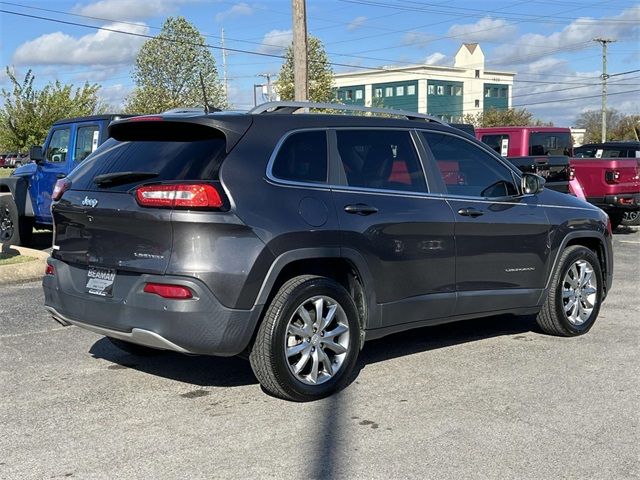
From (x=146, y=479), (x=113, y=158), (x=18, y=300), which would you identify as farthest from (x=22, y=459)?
(x=18, y=300)

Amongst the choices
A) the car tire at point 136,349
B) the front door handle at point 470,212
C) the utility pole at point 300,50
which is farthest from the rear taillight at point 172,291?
the utility pole at point 300,50

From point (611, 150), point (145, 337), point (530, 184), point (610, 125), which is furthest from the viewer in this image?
point (610, 125)

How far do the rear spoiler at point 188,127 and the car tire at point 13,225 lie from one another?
8017 millimetres

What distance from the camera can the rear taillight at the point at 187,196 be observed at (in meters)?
4.52

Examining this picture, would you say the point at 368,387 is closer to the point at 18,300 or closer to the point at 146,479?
the point at 146,479

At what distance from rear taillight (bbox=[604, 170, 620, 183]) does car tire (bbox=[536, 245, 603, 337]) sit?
7.80m

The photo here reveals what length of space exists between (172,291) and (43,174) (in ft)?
26.9

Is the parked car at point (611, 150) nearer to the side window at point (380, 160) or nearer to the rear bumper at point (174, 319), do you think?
the side window at point (380, 160)

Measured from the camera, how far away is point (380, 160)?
18.1 feet

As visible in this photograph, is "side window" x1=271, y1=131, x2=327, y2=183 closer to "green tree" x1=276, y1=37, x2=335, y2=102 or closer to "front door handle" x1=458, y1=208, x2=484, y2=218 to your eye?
"front door handle" x1=458, y1=208, x2=484, y2=218

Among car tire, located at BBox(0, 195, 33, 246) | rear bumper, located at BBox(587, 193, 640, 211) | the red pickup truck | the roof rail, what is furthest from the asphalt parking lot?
rear bumper, located at BBox(587, 193, 640, 211)

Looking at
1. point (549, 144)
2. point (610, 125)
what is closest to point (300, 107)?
point (549, 144)

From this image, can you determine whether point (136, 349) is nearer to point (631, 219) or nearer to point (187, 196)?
point (187, 196)

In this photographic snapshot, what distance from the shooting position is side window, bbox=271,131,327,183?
16.2 feet
